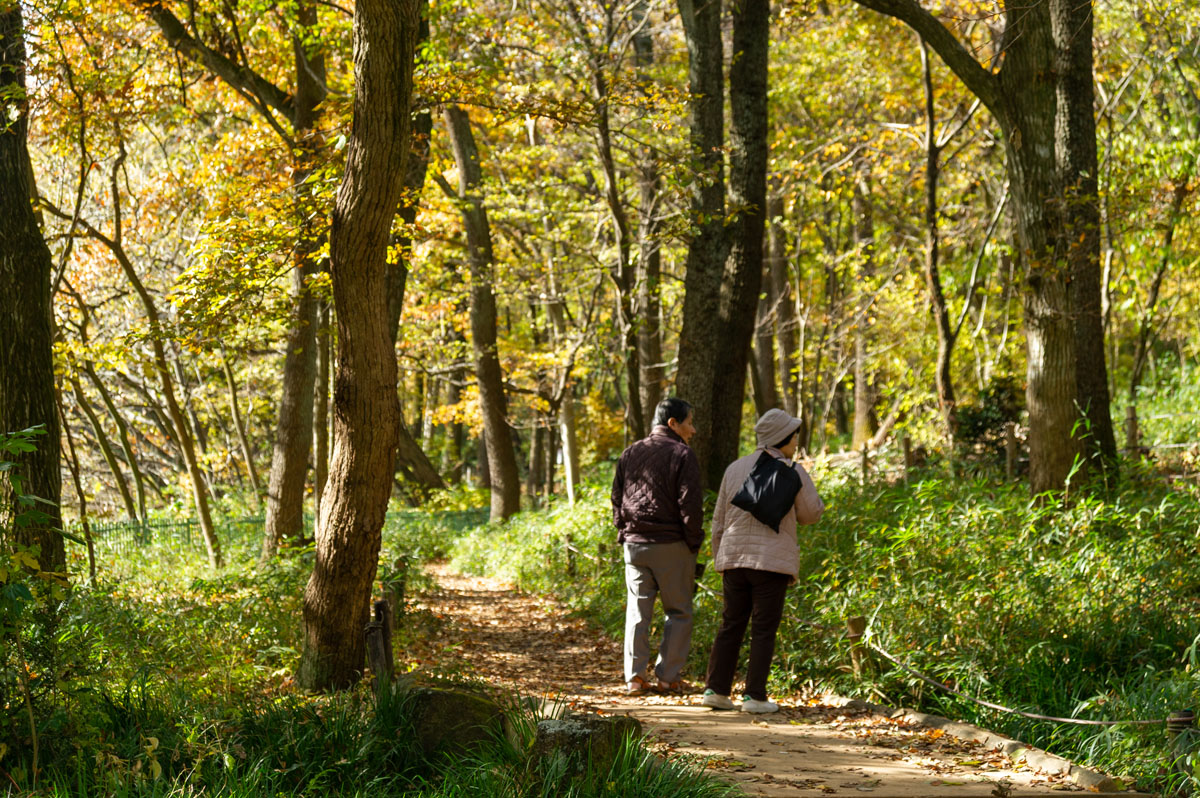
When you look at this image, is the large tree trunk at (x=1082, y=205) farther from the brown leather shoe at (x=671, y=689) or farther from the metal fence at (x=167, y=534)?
the metal fence at (x=167, y=534)

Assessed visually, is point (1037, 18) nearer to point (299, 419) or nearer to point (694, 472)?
point (694, 472)

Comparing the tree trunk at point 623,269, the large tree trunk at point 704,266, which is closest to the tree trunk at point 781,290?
the tree trunk at point 623,269

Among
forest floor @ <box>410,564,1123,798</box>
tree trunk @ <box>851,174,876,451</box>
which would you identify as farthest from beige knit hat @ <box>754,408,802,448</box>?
tree trunk @ <box>851,174,876,451</box>

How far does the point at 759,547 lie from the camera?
6.84 m

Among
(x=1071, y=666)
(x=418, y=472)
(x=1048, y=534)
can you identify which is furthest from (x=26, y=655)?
(x=418, y=472)

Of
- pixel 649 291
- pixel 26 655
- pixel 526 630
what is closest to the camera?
pixel 26 655

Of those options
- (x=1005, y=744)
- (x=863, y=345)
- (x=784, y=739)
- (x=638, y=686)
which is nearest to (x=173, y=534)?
(x=638, y=686)

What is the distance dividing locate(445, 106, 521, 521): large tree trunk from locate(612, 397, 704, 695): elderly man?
974 centimetres

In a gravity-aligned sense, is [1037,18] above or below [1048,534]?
above

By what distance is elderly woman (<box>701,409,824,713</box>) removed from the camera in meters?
6.82

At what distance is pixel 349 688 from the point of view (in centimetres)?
684

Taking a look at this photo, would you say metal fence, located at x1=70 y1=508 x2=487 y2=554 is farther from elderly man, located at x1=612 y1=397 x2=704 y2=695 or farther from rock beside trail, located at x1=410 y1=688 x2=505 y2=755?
rock beside trail, located at x1=410 y1=688 x2=505 y2=755

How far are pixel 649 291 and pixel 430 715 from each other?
39.5ft

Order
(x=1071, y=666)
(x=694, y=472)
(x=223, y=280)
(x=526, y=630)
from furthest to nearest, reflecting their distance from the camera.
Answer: (x=526, y=630)
(x=223, y=280)
(x=694, y=472)
(x=1071, y=666)
